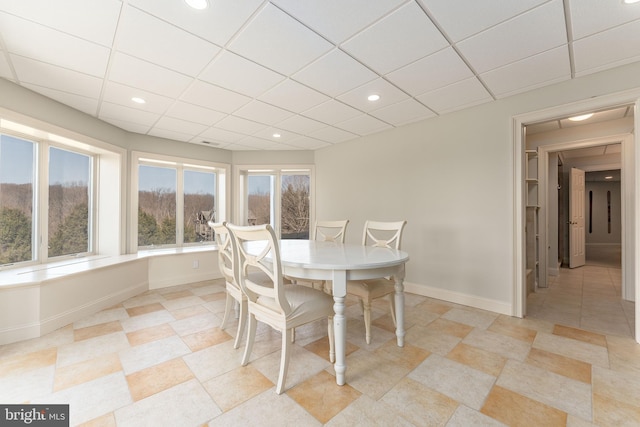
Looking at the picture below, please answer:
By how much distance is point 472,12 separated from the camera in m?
1.62

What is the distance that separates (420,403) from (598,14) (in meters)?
2.64

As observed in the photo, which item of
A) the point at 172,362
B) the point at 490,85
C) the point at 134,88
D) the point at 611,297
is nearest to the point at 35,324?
the point at 172,362

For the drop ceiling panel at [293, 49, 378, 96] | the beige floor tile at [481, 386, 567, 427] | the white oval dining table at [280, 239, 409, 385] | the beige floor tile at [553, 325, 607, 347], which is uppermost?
the drop ceiling panel at [293, 49, 378, 96]

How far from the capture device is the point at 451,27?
5.72ft

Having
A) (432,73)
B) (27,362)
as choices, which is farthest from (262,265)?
(432,73)

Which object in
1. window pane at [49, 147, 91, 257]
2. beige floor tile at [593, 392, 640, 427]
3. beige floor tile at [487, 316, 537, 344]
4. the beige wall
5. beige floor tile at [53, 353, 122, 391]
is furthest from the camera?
window pane at [49, 147, 91, 257]

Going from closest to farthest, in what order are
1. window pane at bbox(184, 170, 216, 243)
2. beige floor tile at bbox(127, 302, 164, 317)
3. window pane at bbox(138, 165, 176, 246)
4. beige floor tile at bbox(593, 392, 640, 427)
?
1. beige floor tile at bbox(593, 392, 640, 427)
2. beige floor tile at bbox(127, 302, 164, 317)
3. window pane at bbox(138, 165, 176, 246)
4. window pane at bbox(184, 170, 216, 243)

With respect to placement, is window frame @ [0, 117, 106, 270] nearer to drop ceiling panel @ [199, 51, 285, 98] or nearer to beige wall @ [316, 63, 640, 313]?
drop ceiling panel @ [199, 51, 285, 98]

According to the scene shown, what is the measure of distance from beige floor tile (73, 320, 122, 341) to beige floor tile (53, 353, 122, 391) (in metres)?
0.53

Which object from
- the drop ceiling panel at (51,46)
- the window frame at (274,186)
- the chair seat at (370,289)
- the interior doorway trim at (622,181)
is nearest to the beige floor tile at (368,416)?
the chair seat at (370,289)

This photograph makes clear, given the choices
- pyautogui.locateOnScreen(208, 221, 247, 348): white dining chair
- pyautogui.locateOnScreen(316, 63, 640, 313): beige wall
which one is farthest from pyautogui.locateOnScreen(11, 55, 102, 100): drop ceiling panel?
pyautogui.locateOnScreen(316, 63, 640, 313): beige wall

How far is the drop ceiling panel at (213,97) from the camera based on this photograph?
8.36 feet

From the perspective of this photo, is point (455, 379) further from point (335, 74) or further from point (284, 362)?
point (335, 74)

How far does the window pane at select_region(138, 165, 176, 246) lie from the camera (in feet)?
13.7
